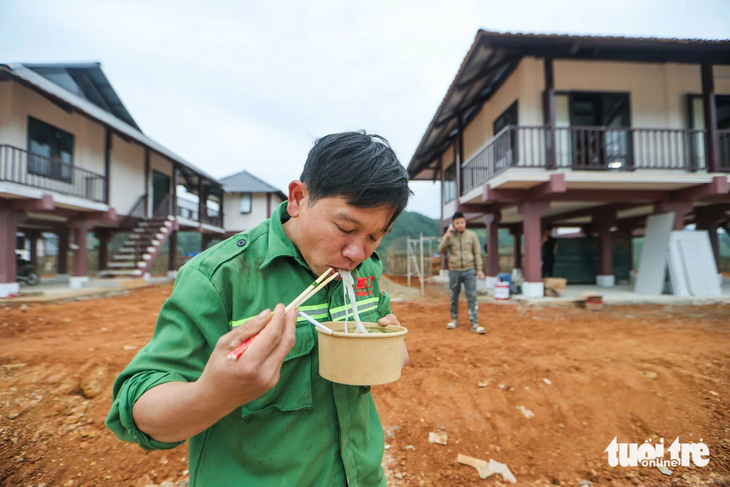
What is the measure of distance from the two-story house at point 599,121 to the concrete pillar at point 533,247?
2 centimetres

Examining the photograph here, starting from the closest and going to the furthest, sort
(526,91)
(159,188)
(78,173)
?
(526,91) < (78,173) < (159,188)

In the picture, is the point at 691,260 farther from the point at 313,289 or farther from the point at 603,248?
the point at 313,289

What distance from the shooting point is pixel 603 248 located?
1070 centimetres

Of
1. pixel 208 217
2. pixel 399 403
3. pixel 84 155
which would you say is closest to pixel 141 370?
pixel 399 403

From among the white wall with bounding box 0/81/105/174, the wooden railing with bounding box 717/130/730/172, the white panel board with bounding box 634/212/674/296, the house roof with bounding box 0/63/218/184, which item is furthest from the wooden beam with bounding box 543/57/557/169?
the white wall with bounding box 0/81/105/174

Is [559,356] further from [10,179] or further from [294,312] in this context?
[10,179]

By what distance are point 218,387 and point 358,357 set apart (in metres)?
0.40

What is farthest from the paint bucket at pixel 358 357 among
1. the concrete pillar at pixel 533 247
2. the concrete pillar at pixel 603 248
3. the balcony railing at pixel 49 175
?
the concrete pillar at pixel 603 248

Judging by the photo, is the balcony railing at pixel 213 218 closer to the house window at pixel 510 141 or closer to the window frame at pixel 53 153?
the window frame at pixel 53 153

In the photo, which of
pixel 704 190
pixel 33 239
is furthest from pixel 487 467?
pixel 33 239

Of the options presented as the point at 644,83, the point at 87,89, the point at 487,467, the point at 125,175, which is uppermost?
the point at 87,89

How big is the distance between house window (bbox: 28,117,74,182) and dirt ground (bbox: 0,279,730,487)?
255 inches

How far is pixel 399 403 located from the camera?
313 centimetres

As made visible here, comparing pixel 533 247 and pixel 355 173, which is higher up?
pixel 355 173
